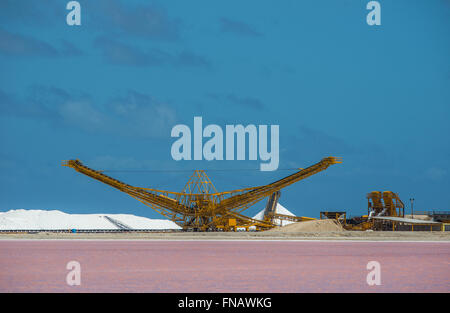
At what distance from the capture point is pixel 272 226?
198ft

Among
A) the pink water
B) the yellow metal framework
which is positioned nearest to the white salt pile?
the yellow metal framework

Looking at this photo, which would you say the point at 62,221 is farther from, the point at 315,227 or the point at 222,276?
the point at 222,276

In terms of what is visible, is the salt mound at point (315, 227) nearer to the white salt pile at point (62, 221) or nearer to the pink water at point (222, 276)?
the pink water at point (222, 276)

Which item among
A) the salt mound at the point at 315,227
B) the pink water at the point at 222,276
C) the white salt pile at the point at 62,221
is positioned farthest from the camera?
the white salt pile at the point at 62,221

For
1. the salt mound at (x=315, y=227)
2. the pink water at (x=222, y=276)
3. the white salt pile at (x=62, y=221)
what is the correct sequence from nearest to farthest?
1. the pink water at (x=222, y=276)
2. the salt mound at (x=315, y=227)
3. the white salt pile at (x=62, y=221)

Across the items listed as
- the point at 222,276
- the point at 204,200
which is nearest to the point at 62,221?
the point at 204,200

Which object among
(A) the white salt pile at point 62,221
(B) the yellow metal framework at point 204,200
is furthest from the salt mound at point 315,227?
(A) the white salt pile at point 62,221

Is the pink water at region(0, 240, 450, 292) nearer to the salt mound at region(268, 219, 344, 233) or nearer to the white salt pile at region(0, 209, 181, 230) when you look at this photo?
the salt mound at region(268, 219, 344, 233)

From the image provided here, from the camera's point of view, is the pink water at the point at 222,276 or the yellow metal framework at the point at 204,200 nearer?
the pink water at the point at 222,276

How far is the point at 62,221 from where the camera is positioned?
261ft

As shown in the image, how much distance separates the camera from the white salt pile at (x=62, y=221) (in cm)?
7731

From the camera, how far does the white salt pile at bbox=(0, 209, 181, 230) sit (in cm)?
7731
